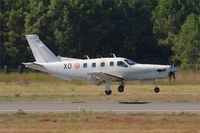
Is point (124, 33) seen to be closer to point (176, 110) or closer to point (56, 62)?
point (56, 62)

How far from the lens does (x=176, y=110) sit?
28531mm

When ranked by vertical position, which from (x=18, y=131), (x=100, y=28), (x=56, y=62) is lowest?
(x=18, y=131)

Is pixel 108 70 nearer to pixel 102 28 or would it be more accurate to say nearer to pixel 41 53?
pixel 41 53

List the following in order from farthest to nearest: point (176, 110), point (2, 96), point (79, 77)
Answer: point (79, 77)
point (2, 96)
point (176, 110)

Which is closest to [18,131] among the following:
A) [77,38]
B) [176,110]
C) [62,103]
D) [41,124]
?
[41,124]

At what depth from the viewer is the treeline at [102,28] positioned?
78.2 metres

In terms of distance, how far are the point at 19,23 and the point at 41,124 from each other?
58.6m

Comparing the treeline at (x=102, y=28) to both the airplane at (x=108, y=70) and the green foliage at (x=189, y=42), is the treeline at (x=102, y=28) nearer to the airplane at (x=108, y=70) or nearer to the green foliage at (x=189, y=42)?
the green foliage at (x=189, y=42)

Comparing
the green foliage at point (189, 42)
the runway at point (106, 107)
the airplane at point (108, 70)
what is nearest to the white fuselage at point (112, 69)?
the airplane at point (108, 70)

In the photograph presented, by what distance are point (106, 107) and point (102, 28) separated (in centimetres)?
5153

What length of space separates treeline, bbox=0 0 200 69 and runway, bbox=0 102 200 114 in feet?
143

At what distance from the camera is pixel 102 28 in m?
81.6

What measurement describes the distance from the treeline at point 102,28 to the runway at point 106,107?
43.6m

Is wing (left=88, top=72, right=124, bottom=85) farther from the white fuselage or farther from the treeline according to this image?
the treeline
